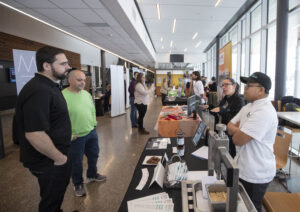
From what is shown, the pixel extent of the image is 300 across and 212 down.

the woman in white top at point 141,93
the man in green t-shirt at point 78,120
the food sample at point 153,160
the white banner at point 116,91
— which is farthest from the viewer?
the white banner at point 116,91

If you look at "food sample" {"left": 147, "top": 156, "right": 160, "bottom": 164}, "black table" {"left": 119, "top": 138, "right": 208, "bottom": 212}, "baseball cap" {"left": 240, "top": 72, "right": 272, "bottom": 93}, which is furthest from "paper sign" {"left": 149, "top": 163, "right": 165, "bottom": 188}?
"baseball cap" {"left": 240, "top": 72, "right": 272, "bottom": 93}

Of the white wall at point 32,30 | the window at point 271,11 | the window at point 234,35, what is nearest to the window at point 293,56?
the window at point 271,11

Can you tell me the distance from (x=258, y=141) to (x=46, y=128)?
145 centimetres

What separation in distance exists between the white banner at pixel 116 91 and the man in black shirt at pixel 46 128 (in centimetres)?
542

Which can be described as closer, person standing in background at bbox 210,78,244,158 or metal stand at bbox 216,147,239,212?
metal stand at bbox 216,147,239,212

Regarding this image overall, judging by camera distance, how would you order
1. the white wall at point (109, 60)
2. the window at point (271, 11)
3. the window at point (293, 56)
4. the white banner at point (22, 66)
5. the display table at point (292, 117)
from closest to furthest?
the display table at point (292, 117) → the white banner at point (22, 66) → the window at point (293, 56) → the window at point (271, 11) → the white wall at point (109, 60)

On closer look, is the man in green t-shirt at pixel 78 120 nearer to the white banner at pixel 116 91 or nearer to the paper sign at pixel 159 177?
the paper sign at pixel 159 177

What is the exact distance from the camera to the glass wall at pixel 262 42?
4.32 m

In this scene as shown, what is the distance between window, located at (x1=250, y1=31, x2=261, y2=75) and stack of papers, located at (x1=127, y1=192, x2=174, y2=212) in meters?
6.26

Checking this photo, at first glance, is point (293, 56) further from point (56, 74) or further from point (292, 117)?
point (56, 74)

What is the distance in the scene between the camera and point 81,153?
227 centimetres

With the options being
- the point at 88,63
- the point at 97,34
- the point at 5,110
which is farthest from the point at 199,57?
the point at 5,110

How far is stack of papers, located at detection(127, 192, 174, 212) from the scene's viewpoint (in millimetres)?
1079

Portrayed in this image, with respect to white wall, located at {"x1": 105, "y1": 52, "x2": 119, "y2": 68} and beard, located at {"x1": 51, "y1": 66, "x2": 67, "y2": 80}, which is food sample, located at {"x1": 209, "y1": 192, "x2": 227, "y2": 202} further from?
white wall, located at {"x1": 105, "y1": 52, "x2": 119, "y2": 68}
